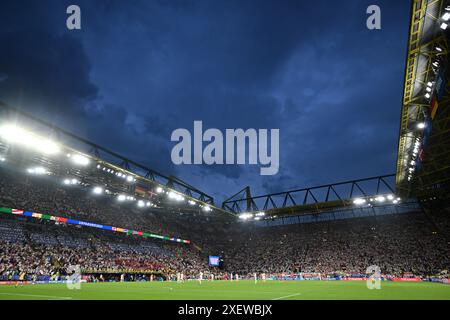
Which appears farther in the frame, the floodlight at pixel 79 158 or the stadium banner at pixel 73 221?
the stadium banner at pixel 73 221

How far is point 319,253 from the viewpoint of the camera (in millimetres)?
55844

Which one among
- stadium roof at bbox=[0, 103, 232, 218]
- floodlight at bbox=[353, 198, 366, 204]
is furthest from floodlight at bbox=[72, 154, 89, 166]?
floodlight at bbox=[353, 198, 366, 204]

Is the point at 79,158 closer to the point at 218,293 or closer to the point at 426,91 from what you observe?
the point at 218,293

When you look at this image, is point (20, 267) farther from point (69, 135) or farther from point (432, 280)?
point (432, 280)

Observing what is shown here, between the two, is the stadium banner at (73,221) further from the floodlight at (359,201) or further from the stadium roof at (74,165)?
the floodlight at (359,201)

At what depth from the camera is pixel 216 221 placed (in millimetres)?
75875

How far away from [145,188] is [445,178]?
49.3 metres

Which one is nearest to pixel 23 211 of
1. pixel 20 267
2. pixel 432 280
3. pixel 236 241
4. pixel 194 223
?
pixel 20 267

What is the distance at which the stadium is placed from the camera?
20250mm

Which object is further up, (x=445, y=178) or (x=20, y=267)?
(x=445, y=178)

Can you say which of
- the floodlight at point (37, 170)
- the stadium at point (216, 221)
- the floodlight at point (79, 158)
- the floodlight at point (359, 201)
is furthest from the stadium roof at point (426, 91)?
the floodlight at point (37, 170)

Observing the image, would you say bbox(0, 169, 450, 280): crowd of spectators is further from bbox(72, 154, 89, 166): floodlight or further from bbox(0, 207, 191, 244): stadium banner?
bbox(72, 154, 89, 166): floodlight

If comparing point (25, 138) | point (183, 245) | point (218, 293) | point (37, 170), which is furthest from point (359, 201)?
point (37, 170)

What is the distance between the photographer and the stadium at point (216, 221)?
2025cm
